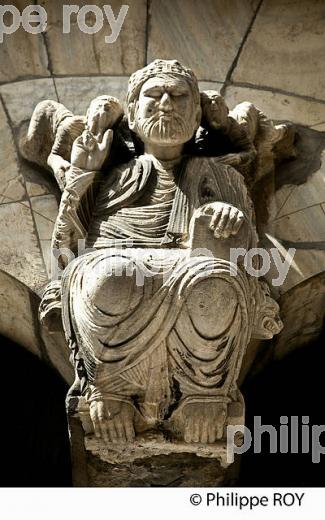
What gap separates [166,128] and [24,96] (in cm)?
109

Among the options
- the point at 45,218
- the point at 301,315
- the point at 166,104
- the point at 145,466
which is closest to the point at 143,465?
the point at 145,466

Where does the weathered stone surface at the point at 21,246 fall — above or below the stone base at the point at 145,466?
above

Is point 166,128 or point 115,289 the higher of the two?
point 166,128

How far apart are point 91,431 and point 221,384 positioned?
0.52 metres

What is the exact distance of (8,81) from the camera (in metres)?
6.50

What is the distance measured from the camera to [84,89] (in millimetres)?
6469

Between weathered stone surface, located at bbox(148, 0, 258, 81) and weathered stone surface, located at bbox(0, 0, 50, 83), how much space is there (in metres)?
0.52

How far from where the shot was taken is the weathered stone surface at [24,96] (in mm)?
6406

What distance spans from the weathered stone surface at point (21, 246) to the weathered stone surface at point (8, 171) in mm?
50

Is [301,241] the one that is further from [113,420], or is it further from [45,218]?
[113,420]

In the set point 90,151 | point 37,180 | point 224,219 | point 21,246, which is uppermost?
point 90,151

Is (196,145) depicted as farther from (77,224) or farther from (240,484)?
(240,484)

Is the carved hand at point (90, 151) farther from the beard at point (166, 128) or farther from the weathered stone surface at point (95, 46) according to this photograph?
the weathered stone surface at point (95, 46)

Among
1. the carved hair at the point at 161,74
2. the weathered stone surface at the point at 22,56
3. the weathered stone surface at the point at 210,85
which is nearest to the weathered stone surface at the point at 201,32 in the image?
the weathered stone surface at the point at 210,85
